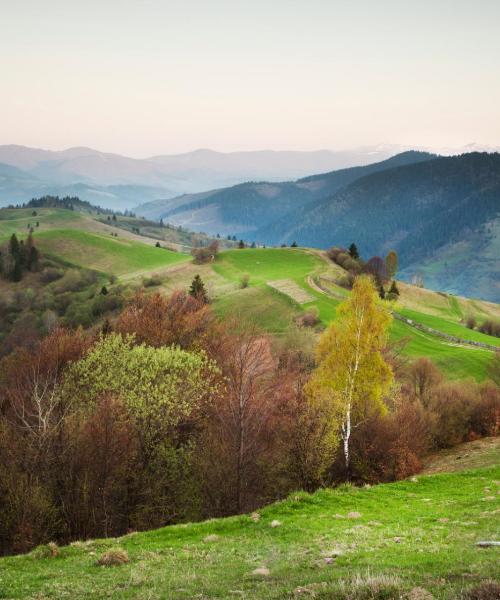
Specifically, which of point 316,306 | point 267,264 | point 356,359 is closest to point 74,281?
point 267,264

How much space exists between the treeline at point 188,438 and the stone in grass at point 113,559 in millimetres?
11250

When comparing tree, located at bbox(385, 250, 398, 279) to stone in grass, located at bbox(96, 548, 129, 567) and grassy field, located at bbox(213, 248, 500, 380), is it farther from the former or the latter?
stone in grass, located at bbox(96, 548, 129, 567)

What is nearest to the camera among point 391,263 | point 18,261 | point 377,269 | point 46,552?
point 46,552

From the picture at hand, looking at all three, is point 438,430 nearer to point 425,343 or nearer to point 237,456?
point 237,456

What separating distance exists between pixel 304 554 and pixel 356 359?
20.3 meters

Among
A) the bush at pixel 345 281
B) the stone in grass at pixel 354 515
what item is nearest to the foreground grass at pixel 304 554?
the stone in grass at pixel 354 515

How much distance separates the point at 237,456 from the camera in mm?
32156

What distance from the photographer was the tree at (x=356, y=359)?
36.0m

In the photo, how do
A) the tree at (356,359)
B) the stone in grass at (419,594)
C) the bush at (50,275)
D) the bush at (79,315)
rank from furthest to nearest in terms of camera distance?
the bush at (50,275) < the bush at (79,315) < the tree at (356,359) < the stone in grass at (419,594)

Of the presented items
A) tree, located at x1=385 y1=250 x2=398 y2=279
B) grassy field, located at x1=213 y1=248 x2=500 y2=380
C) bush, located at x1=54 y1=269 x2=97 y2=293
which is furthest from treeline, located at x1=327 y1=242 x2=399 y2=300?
bush, located at x1=54 y1=269 x2=97 y2=293

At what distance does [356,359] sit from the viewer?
36156 millimetres

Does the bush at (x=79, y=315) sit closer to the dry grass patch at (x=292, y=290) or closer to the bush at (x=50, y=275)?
the dry grass patch at (x=292, y=290)

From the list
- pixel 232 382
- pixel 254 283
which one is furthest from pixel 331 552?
pixel 254 283

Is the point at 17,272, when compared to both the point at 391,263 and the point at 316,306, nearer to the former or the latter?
the point at 316,306
